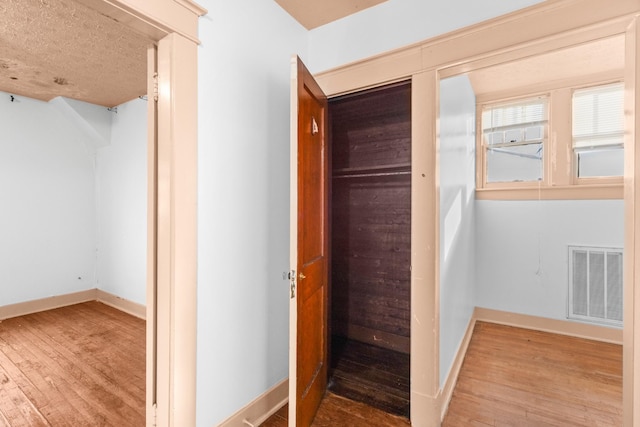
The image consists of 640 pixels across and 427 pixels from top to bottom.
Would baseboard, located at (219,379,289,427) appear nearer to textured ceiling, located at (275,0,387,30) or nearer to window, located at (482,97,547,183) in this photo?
textured ceiling, located at (275,0,387,30)

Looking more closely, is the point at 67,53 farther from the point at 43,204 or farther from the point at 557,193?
the point at 557,193

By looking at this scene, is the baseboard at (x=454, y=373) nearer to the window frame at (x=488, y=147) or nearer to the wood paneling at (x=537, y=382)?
the wood paneling at (x=537, y=382)

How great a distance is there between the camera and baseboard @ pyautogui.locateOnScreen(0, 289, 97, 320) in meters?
3.54

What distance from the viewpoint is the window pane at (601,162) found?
3023 millimetres

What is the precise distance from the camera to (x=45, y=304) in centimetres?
382

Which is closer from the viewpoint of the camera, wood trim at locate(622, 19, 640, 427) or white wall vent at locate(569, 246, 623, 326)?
wood trim at locate(622, 19, 640, 427)

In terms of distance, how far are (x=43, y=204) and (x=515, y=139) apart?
5.77m

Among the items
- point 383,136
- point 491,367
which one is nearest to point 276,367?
point 491,367

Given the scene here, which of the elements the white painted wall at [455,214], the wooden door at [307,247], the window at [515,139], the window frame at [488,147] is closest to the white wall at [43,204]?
the wooden door at [307,247]

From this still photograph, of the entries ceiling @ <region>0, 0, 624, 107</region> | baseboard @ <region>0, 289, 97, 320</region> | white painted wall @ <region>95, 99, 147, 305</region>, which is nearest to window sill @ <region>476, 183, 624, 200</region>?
ceiling @ <region>0, 0, 624, 107</region>

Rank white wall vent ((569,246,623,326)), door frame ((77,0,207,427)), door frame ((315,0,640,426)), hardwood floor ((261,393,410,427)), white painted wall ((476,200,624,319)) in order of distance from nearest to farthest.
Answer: door frame ((315,0,640,426)), door frame ((77,0,207,427)), hardwood floor ((261,393,410,427)), white wall vent ((569,246,623,326)), white painted wall ((476,200,624,319))

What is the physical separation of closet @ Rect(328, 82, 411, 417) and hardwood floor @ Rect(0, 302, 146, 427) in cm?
162

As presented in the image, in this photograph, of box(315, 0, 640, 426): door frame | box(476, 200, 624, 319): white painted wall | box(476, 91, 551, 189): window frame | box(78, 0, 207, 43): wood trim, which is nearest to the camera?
box(78, 0, 207, 43): wood trim

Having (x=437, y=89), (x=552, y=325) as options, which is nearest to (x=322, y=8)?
(x=437, y=89)
